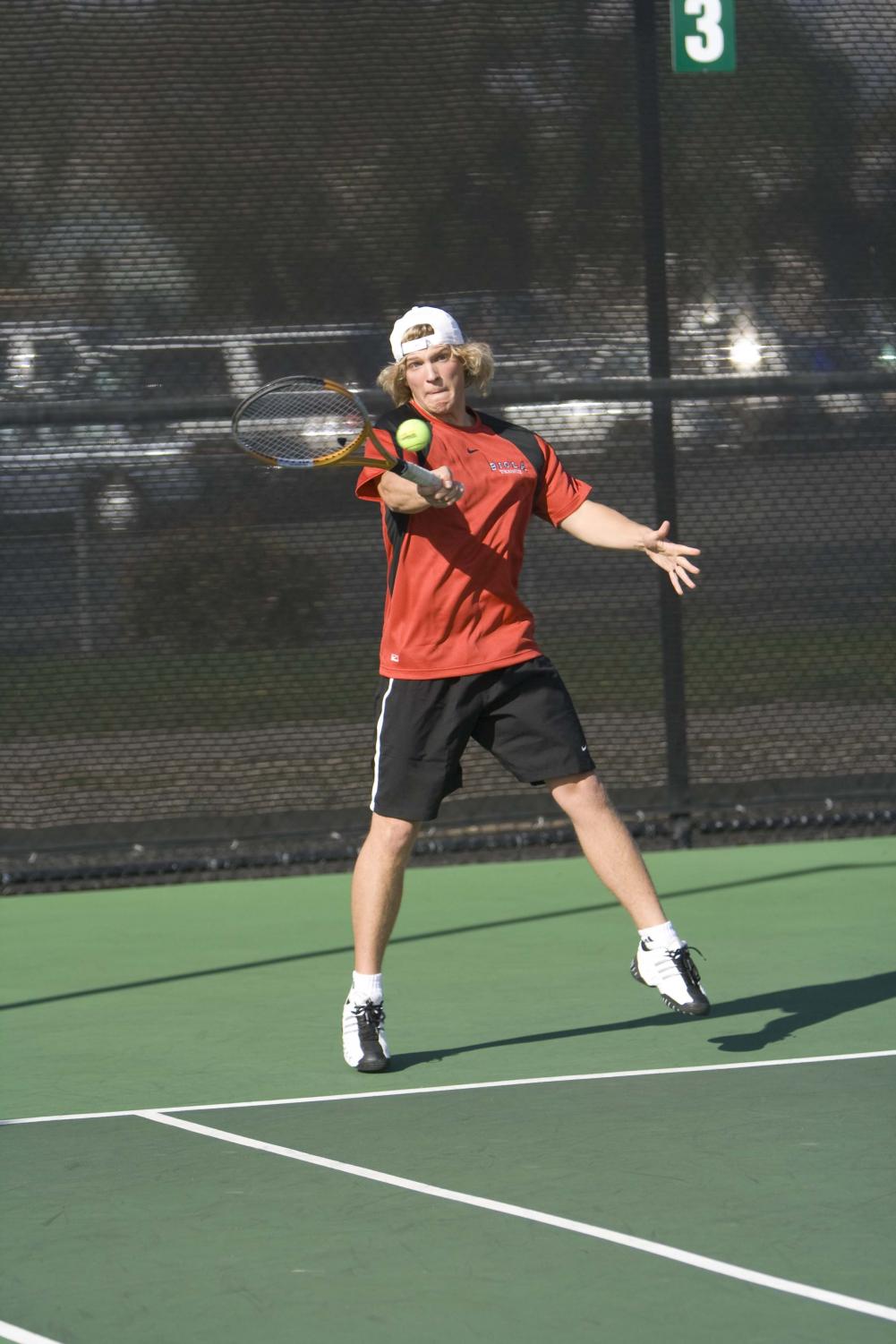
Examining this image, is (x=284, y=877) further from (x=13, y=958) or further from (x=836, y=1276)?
(x=836, y=1276)

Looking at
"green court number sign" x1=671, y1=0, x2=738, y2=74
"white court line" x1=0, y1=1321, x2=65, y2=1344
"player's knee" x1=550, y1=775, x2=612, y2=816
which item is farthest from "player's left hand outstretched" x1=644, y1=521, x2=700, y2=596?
"green court number sign" x1=671, y1=0, x2=738, y2=74

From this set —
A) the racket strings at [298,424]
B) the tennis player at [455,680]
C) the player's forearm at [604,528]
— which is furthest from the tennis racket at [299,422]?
the player's forearm at [604,528]

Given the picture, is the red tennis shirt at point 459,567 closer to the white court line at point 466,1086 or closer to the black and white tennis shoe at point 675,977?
the black and white tennis shoe at point 675,977

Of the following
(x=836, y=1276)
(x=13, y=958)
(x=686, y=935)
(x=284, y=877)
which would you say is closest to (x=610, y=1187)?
(x=836, y=1276)

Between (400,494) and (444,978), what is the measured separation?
177 cm

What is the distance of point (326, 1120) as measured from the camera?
4.40m

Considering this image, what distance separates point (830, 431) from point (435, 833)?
6.77 ft

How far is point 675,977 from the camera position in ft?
15.9

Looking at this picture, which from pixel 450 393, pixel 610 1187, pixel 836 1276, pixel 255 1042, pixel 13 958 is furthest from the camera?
pixel 13 958

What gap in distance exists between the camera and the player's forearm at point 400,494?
4.60 meters

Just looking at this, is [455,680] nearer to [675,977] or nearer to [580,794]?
[580,794]

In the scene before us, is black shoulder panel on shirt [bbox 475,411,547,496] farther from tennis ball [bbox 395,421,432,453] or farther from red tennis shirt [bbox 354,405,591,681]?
tennis ball [bbox 395,421,432,453]

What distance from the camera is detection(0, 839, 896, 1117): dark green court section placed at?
491 cm

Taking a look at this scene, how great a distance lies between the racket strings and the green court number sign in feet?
10.4
